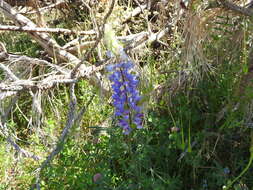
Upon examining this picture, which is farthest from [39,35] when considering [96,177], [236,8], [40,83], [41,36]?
[236,8]

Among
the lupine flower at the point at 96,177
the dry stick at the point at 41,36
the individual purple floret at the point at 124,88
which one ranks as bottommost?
the lupine flower at the point at 96,177

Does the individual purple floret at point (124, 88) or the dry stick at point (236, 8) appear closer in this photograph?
the individual purple floret at point (124, 88)

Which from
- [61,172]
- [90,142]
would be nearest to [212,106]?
[90,142]

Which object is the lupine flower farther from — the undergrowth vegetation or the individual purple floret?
the individual purple floret

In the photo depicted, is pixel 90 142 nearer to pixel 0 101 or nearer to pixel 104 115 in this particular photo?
pixel 104 115

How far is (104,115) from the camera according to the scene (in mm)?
2676

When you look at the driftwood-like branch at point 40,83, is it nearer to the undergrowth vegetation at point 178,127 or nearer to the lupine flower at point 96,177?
the undergrowth vegetation at point 178,127

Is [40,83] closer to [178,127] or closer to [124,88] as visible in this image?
[124,88]

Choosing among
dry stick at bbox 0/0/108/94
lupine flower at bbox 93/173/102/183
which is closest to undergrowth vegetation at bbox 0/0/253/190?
lupine flower at bbox 93/173/102/183

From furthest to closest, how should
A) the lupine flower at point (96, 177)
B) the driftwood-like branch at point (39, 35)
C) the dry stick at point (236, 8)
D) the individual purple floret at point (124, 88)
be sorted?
the driftwood-like branch at point (39, 35), the lupine flower at point (96, 177), the dry stick at point (236, 8), the individual purple floret at point (124, 88)

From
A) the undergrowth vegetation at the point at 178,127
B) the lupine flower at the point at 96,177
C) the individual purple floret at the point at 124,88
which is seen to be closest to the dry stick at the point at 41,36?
the undergrowth vegetation at the point at 178,127

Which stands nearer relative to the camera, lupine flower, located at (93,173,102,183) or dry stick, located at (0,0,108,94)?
lupine flower, located at (93,173,102,183)

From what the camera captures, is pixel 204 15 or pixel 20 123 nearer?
pixel 204 15

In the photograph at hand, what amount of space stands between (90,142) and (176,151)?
56 cm
